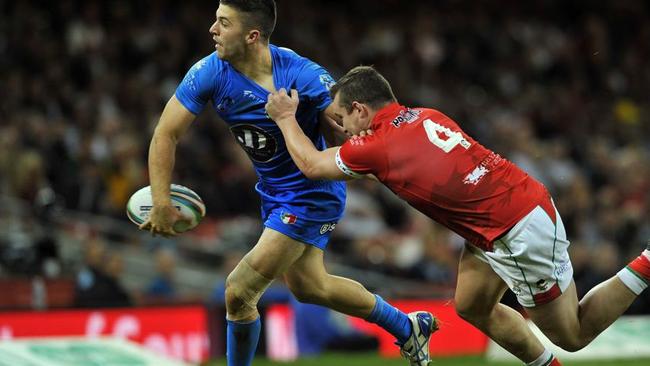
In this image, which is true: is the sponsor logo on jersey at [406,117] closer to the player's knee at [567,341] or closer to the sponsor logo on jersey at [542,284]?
the sponsor logo on jersey at [542,284]

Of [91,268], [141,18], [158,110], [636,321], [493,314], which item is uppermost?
[141,18]

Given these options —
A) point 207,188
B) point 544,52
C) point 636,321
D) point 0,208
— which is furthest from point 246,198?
point 544,52

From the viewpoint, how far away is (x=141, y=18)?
17.5 meters

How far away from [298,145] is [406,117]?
646 mm

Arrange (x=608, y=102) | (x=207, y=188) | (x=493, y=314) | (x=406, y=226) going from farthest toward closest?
(x=608, y=102) < (x=406, y=226) < (x=207, y=188) < (x=493, y=314)

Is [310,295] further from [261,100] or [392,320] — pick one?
[261,100]

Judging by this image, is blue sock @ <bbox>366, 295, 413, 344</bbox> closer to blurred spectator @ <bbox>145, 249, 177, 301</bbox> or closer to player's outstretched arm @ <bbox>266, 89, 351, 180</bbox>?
player's outstretched arm @ <bbox>266, 89, 351, 180</bbox>

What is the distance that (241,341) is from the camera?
764 centimetres

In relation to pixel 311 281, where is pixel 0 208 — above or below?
above

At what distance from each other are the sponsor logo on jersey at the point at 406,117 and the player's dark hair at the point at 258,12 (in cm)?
117

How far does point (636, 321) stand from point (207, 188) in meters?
5.65

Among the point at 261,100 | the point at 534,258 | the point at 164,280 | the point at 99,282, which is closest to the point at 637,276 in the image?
the point at 534,258

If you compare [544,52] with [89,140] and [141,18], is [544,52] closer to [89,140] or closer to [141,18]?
[141,18]

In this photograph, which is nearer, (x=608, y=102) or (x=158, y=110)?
(x=158, y=110)
